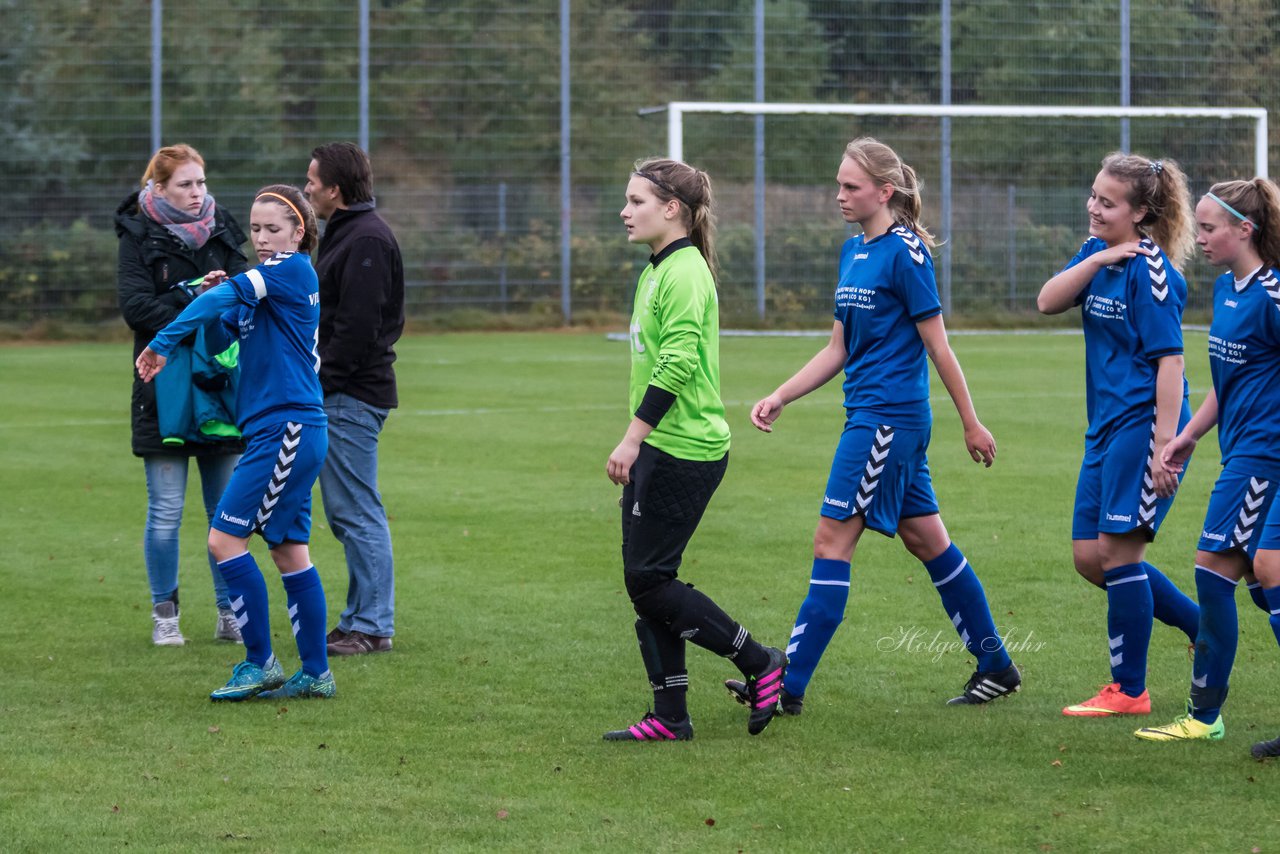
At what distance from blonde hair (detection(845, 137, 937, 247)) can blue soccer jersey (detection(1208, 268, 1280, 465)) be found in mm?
1007

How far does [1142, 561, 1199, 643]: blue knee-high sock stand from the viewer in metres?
5.74

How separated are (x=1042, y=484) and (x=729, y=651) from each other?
20.4ft

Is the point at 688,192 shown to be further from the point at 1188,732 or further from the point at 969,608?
the point at 1188,732

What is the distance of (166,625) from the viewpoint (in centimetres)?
698

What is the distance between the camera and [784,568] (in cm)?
845

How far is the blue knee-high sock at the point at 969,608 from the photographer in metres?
5.80

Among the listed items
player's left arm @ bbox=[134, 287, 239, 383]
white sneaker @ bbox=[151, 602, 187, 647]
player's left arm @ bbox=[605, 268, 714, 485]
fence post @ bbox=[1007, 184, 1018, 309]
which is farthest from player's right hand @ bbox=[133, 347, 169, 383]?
fence post @ bbox=[1007, 184, 1018, 309]

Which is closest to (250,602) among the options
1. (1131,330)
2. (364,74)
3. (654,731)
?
(654,731)

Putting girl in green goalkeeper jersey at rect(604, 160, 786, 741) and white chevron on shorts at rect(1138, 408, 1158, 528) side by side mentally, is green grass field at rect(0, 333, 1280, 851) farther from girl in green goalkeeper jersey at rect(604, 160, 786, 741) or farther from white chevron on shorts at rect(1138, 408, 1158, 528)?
white chevron on shorts at rect(1138, 408, 1158, 528)

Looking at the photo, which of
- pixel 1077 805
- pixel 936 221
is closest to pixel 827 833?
pixel 1077 805

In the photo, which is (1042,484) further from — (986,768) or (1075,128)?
(1075,128)

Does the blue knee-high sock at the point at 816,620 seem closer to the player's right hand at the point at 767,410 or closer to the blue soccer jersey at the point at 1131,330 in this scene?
the player's right hand at the point at 767,410

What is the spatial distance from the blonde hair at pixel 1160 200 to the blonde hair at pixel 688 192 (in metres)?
1.30

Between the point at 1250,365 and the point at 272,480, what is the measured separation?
3244 millimetres
